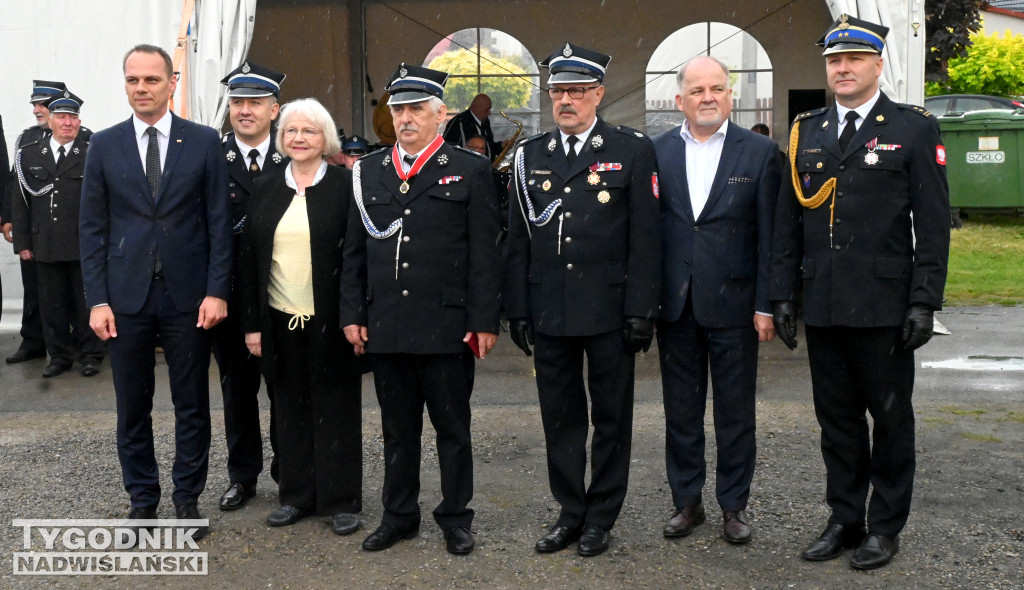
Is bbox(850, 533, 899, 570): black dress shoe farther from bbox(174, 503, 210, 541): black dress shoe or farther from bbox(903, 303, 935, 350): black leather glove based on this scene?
bbox(174, 503, 210, 541): black dress shoe

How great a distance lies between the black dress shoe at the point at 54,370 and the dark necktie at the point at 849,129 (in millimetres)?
5875

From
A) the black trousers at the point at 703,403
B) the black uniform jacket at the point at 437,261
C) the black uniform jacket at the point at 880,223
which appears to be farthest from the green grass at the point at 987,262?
the black uniform jacket at the point at 437,261

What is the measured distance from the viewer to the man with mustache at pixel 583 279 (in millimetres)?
4184

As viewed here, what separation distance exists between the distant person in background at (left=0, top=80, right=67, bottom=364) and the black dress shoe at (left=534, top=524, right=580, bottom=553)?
17.9 feet

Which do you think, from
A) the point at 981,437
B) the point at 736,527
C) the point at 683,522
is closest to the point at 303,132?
the point at 683,522

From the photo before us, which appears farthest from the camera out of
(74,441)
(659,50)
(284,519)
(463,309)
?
(659,50)

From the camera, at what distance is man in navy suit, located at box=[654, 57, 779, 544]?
4.29m

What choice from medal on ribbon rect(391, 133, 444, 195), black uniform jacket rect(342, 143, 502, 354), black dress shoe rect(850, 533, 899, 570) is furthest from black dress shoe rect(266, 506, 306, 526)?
black dress shoe rect(850, 533, 899, 570)

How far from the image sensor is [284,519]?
4.58m

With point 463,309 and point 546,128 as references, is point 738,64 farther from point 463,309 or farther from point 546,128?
point 463,309

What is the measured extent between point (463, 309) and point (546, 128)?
9.46m

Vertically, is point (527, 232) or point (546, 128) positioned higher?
point (546, 128)

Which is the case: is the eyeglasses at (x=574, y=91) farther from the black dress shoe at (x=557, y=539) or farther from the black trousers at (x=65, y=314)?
the black trousers at (x=65, y=314)

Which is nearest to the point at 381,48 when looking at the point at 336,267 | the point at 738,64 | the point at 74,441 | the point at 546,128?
the point at 546,128
